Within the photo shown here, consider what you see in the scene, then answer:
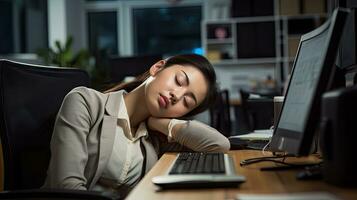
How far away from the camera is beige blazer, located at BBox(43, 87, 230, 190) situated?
130cm

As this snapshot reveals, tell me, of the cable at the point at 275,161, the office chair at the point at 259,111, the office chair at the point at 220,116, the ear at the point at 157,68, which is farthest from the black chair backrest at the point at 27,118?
the office chair at the point at 220,116

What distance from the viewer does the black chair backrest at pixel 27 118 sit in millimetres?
1398

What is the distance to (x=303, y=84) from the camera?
1.15 meters

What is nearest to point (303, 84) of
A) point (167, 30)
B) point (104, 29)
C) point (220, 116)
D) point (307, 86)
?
point (307, 86)

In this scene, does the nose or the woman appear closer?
the woman

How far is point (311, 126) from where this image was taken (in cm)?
96

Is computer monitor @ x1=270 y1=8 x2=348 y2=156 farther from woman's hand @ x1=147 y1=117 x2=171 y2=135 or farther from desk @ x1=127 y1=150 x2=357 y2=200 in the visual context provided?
woman's hand @ x1=147 y1=117 x2=171 y2=135

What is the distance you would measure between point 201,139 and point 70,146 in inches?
18.2

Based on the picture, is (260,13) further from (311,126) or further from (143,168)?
(311,126)

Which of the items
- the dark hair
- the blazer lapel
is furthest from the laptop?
the dark hair

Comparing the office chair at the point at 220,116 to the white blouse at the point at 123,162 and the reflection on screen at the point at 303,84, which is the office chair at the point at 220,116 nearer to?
the white blouse at the point at 123,162

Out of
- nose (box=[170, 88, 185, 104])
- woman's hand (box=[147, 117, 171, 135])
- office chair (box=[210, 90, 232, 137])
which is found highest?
nose (box=[170, 88, 185, 104])

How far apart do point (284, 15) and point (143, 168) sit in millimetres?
Answer: 5068

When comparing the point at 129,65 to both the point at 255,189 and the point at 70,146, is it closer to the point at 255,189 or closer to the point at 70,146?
the point at 70,146
